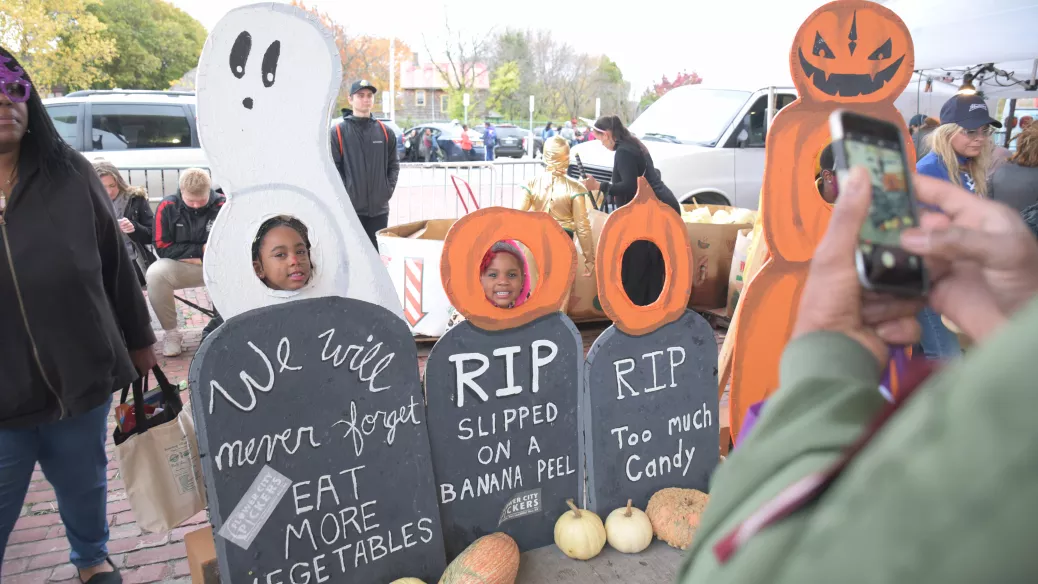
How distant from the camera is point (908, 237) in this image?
810 millimetres

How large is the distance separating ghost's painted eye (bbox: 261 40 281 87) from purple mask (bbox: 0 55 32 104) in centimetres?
72

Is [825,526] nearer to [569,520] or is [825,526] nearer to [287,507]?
[287,507]

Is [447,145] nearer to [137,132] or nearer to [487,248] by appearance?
[137,132]

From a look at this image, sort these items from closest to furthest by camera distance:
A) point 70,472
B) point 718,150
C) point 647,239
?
point 70,472 → point 647,239 → point 718,150

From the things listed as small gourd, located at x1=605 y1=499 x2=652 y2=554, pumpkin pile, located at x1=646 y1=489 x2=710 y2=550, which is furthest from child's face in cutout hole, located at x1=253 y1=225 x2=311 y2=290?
→ pumpkin pile, located at x1=646 y1=489 x2=710 y2=550

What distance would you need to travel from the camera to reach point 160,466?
223 cm

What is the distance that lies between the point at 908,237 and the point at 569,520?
2.14m

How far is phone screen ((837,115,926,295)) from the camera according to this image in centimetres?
81

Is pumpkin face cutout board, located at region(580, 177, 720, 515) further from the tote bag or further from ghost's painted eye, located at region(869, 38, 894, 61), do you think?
the tote bag

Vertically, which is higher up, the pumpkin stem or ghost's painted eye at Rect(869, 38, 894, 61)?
ghost's painted eye at Rect(869, 38, 894, 61)

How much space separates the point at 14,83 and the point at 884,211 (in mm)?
2380

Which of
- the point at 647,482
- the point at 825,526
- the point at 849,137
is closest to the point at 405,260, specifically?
the point at 647,482

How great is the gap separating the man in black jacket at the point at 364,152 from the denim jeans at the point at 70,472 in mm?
3480

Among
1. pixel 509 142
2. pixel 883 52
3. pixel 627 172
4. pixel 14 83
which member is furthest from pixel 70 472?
pixel 509 142
